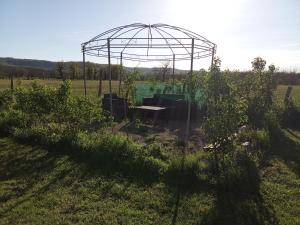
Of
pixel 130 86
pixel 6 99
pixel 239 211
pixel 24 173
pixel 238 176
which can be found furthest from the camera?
pixel 130 86

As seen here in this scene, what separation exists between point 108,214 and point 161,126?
23.1ft

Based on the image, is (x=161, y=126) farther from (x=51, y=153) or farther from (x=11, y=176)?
(x=11, y=176)

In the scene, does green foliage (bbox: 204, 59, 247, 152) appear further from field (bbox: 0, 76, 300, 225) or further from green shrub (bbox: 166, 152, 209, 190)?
green shrub (bbox: 166, 152, 209, 190)

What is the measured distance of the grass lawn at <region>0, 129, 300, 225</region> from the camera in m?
4.79

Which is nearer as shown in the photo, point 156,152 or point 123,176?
point 123,176

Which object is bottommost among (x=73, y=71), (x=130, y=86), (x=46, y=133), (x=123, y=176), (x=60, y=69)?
(x=123, y=176)

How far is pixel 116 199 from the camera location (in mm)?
5375

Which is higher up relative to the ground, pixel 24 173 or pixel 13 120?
pixel 13 120

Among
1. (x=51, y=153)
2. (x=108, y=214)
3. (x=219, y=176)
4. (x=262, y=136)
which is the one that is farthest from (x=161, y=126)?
(x=108, y=214)

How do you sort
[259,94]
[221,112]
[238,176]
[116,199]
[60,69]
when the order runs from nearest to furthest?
[116,199] → [238,176] → [221,112] → [259,94] → [60,69]

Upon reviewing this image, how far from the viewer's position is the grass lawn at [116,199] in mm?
4785

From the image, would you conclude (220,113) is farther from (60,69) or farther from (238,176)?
(60,69)

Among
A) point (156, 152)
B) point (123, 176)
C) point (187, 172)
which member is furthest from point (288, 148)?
point (123, 176)

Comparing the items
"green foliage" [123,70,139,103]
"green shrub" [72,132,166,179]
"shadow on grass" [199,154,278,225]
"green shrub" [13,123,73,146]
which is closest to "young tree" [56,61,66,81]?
"green foliage" [123,70,139,103]
